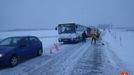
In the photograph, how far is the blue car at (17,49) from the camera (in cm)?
1065

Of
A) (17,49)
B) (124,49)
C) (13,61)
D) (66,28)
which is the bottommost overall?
(124,49)

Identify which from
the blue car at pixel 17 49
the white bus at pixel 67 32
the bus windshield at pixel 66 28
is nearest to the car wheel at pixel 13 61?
the blue car at pixel 17 49

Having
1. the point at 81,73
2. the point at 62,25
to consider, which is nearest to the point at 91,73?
the point at 81,73

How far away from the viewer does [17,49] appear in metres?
11.6

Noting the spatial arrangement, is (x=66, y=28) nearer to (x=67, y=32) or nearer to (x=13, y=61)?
(x=67, y=32)

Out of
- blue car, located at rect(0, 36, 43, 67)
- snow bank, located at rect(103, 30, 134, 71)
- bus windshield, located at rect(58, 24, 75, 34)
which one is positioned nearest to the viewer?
blue car, located at rect(0, 36, 43, 67)

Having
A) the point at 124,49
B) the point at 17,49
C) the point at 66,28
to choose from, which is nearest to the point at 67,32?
the point at 66,28

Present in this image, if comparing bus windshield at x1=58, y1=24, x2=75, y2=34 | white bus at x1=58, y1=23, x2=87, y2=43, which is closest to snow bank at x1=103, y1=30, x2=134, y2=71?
white bus at x1=58, y1=23, x2=87, y2=43

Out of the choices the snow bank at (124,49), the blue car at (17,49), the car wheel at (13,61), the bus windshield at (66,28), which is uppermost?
the bus windshield at (66,28)

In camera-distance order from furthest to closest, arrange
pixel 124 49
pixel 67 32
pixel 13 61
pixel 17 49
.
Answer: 1. pixel 67 32
2. pixel 124 49
3. pixel 17 49
4. pixel 13 61

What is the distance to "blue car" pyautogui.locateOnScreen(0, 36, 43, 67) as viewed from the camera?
10.6m

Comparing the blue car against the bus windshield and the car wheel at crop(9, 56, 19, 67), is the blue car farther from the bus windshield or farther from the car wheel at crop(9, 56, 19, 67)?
the bus windshield

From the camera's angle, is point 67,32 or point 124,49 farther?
point 67,32

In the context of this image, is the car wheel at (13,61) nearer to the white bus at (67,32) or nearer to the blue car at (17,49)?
the blue car at (17,49)
